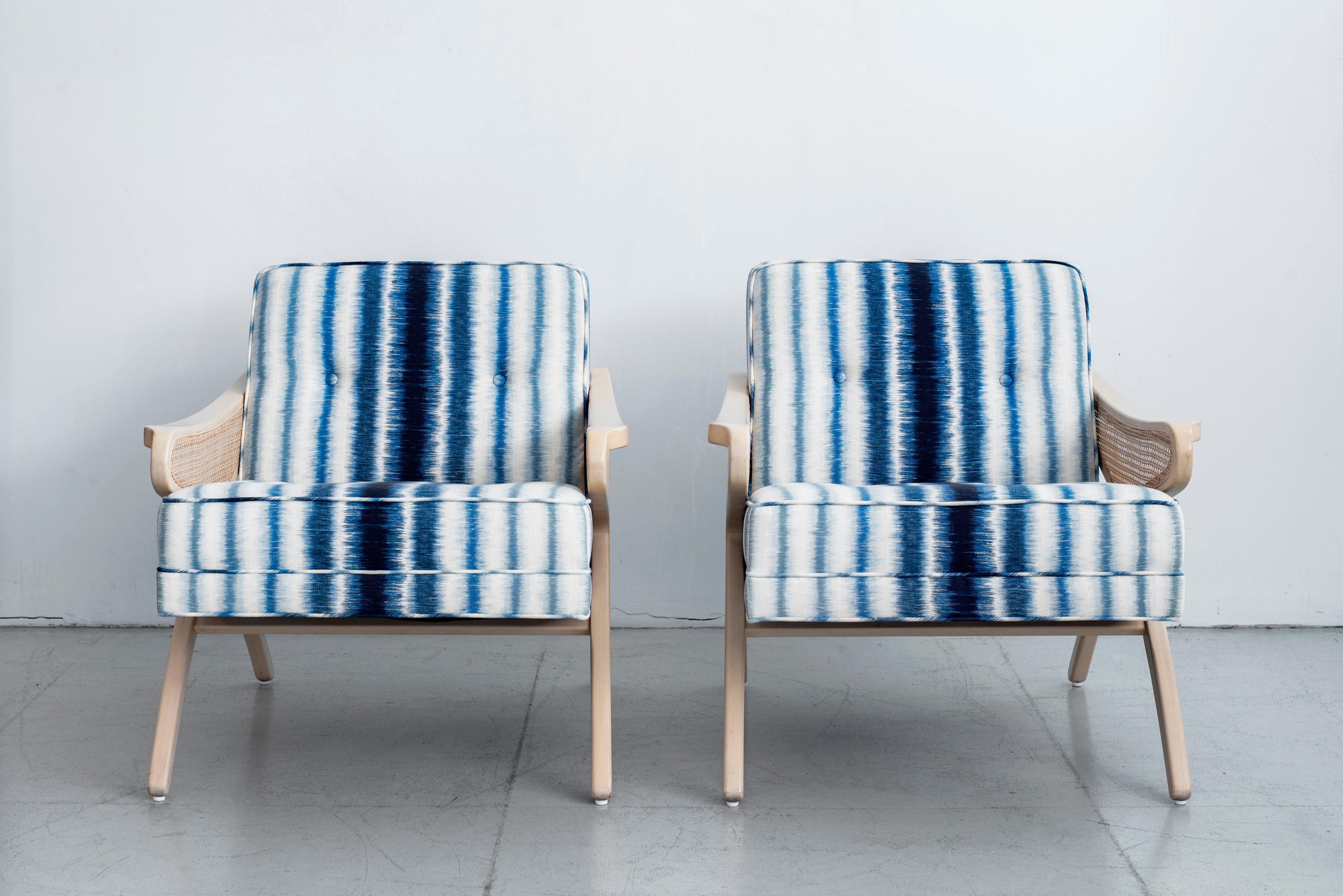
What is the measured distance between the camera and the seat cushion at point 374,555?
4.70 feet

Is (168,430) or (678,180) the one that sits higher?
(678,180)

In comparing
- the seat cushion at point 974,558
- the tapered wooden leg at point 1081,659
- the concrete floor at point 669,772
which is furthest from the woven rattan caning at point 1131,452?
the concrete floor at point 669,772

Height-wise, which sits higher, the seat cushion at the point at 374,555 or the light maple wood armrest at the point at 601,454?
the light maple wood armrest at the point at 601,454

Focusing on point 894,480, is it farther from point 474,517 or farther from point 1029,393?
point 474,517

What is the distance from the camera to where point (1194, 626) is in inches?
97.7

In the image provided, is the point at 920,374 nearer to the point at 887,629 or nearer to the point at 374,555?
the point at 887,629

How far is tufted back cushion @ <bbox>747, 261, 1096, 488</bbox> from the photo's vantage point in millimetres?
1888

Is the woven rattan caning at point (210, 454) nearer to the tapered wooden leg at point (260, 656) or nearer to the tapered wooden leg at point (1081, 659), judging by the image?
the tapered wooden leg at point (260, 656)

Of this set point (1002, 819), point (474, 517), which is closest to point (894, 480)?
point (1002, 819)

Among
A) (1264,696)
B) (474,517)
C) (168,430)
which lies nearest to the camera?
(474,517)

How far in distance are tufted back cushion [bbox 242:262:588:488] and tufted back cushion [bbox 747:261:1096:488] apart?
0.39 m

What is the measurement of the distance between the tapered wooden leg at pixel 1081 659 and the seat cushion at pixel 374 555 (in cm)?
113

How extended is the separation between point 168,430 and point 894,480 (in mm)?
1260

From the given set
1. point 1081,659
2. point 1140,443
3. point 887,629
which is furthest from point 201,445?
point 1081,659
